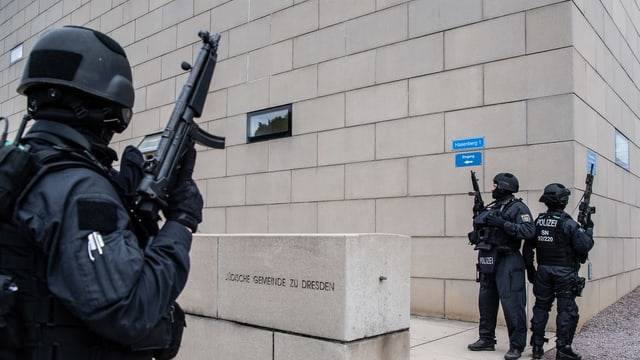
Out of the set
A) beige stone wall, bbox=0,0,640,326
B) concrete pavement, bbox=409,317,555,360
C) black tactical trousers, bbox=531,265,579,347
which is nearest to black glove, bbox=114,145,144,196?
concrete pavement, bbox=409,317,555,360

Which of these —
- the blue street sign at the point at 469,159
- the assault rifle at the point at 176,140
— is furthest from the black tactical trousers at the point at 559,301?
the assault rifle at the point at 176,140

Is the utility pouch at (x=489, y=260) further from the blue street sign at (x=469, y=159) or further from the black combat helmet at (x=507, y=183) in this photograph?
the blue street sign at (x=469, y=159)

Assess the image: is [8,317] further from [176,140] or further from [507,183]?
[507,183]

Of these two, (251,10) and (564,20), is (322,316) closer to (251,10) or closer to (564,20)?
(564,20)

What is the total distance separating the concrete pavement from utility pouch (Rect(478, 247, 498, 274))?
0.88 metres

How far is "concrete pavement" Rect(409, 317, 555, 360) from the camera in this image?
18.1 feet

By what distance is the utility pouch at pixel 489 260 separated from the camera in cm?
573

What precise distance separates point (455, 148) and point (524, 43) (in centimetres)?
165

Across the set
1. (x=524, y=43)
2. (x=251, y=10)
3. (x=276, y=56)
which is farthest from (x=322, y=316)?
(x=251, y=10)

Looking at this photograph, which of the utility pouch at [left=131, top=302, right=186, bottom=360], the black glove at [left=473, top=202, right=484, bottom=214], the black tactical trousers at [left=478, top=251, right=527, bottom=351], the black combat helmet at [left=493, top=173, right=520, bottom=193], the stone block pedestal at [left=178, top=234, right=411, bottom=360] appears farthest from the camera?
the black glove at [left=473, top=202, right=484, bottom=214]

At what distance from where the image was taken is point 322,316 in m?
3.76

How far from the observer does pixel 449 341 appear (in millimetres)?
6066

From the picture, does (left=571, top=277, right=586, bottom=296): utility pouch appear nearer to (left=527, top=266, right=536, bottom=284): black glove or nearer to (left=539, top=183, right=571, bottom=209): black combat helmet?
(left=527, top=266, right=536, bottom=284): black glove

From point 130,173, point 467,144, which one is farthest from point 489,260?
point 130,173
